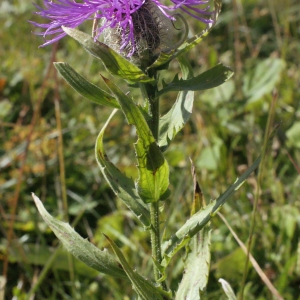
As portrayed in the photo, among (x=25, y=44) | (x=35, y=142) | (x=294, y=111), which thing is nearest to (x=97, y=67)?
(x=25, y=44)

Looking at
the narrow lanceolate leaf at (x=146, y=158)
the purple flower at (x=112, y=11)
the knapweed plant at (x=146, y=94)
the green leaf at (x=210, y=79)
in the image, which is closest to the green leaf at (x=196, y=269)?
the knapweed plant at (x=146, y=94)

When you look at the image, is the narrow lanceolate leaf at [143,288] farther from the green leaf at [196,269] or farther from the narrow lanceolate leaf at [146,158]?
the narrow lanceolate leaf at [146,158]

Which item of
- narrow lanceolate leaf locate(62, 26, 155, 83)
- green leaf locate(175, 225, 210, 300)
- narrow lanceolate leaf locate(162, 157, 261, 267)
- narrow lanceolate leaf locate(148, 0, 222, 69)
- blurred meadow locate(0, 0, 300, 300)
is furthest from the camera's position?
blurred meadow locate(0, 0, 300, 300)

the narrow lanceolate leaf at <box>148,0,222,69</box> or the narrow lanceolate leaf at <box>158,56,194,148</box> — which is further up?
the narrow lanceolate leaf at <box>148,0,222,69</box>

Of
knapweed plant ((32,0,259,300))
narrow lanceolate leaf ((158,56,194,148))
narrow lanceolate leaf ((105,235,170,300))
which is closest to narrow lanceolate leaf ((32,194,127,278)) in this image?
knapweed plant ((32,0,259,300))

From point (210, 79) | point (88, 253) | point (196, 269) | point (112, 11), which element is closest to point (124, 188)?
point (88, 253)

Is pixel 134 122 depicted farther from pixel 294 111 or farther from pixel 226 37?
pixel 226 37

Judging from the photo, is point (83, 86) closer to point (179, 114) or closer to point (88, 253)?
point (179, 114)

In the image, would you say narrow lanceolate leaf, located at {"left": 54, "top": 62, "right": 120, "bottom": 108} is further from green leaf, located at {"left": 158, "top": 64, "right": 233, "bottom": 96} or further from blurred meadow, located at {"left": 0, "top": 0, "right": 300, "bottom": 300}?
blurred meadow, located at {"left": 0, "top": 0, "right": 300, "bottom": 300}
